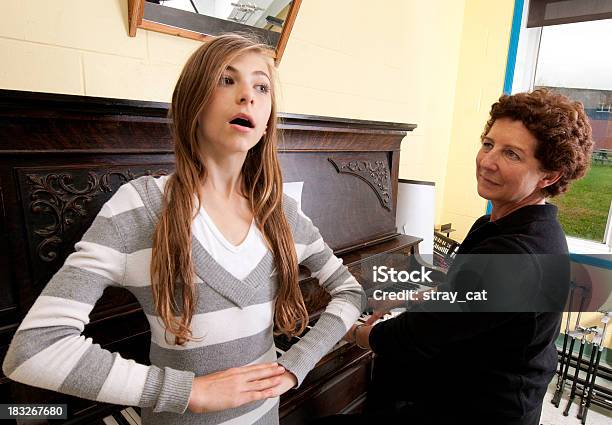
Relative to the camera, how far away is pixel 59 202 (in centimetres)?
91

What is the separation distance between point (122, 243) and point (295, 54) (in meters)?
1.36

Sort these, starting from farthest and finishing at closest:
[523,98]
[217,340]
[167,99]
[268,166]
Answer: [167,99] < [523,98] < [268,166] < [217,340]

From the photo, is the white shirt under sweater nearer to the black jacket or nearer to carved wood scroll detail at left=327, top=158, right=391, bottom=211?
the black jacket

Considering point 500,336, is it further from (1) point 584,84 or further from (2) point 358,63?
(1) point 584,84

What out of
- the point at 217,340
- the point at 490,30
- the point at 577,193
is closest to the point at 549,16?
the point at 490,30

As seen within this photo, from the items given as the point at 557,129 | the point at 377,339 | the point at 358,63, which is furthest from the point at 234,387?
the point at 358,63

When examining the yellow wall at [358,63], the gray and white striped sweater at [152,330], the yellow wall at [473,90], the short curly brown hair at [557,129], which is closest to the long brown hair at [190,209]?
A: the gray and white striped sweater at [152,330]

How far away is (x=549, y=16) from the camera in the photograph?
270 centimetres

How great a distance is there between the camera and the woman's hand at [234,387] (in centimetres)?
74

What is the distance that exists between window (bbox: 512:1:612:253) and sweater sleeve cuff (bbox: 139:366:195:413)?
2989mm

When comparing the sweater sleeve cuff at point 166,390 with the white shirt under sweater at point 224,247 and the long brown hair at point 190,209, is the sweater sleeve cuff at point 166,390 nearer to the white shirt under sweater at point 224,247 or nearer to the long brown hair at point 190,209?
the long brown hair at point 190,209

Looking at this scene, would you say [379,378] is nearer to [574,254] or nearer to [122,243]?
[122,243]

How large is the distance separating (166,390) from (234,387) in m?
0.14

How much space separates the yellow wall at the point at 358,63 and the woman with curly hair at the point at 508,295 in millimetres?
1001
